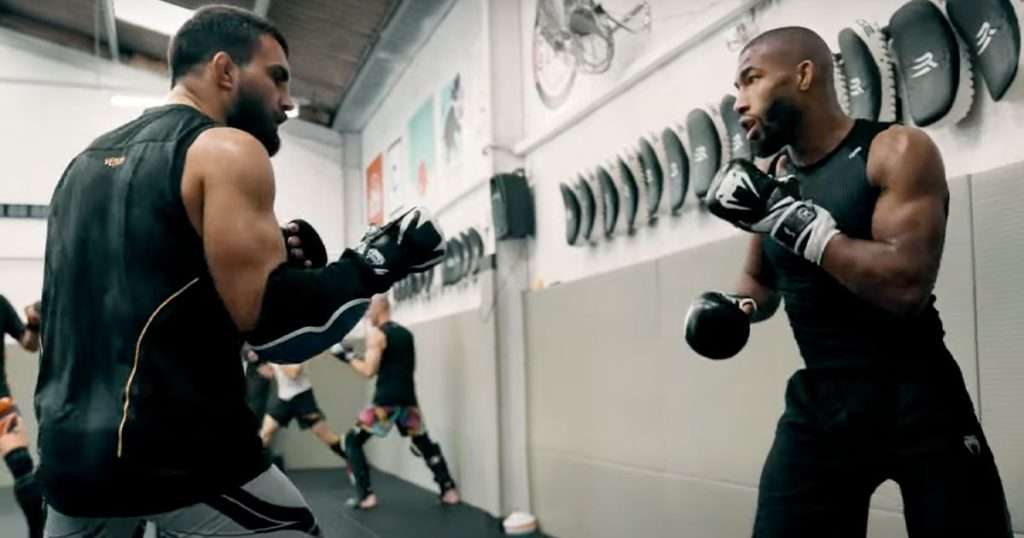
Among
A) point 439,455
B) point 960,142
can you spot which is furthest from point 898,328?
point 439,455

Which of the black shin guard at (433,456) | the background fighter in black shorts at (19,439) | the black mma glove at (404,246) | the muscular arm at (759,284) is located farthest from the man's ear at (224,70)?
the black shin guard at (433,456)

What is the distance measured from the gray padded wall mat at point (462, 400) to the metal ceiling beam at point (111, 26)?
3706 millimetres

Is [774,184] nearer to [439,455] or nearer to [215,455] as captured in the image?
[215,455]

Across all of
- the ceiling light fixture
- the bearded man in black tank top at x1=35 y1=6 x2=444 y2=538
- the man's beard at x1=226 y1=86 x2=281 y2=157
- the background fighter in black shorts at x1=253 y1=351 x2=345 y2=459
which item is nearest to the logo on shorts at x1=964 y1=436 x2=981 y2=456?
the bearded man in black tank top at x1=35 y1=6 x2=444 y2=538

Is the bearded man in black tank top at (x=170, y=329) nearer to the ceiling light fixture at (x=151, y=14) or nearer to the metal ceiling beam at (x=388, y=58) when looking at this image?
the metal ceiling beam at (x=388, y=58)

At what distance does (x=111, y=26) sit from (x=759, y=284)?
7.84 meters

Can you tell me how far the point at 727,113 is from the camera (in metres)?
3.33

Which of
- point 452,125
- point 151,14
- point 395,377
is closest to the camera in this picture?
point 395,377

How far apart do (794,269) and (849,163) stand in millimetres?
265

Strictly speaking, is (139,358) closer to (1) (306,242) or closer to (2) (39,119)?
(1) (306,242)

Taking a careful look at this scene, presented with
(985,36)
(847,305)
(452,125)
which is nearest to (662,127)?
(985,36)

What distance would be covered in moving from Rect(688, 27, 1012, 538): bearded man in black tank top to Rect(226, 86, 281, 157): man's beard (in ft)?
3.00

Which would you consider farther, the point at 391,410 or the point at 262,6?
the point at 262,6

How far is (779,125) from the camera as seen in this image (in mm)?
2096
